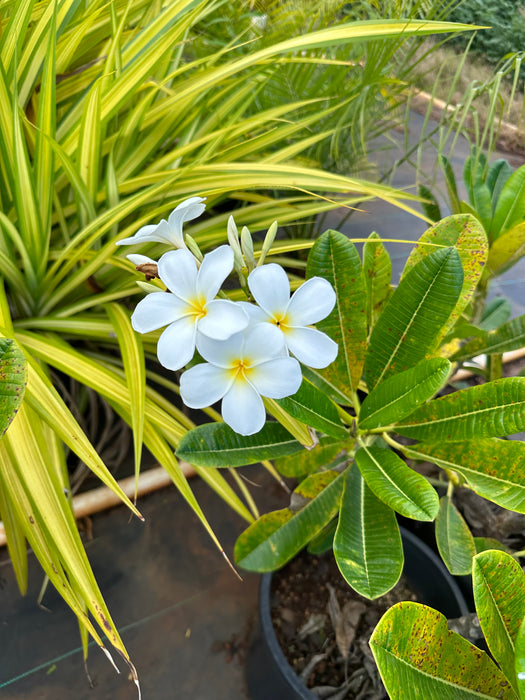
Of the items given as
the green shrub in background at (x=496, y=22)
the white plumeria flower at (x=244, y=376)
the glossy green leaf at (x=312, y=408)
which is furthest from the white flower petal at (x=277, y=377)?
the green shrub in background at (x=496, y=22)

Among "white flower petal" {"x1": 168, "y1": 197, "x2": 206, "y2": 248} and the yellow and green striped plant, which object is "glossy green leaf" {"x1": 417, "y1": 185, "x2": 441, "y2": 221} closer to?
the yellow and green striped plant

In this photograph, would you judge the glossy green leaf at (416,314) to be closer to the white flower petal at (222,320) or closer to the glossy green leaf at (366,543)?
the glossy green leaf at (366,543)

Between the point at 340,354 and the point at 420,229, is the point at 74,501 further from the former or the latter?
the point at 420,229

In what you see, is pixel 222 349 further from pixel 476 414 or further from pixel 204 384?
pixel 476 414

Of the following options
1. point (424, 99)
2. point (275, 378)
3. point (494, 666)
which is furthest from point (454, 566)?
point (424, 99)

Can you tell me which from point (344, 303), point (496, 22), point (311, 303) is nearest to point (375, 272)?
point (344, 303)

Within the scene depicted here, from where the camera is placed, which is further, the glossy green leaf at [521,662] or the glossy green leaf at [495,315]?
the glossy green leaf at [495,315]
